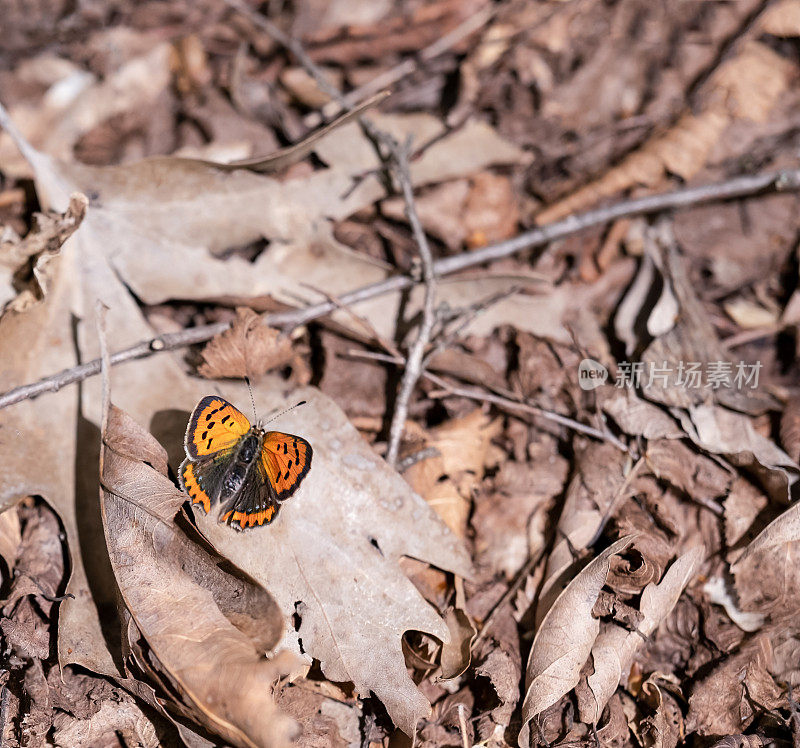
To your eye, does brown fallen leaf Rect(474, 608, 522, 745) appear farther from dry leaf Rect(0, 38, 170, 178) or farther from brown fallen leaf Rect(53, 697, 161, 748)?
dry leaf Rect(0, 38, 170, 178)

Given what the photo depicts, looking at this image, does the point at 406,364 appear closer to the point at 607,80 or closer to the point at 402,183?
the point at 402,183

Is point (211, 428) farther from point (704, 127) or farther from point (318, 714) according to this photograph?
point (704, 127)

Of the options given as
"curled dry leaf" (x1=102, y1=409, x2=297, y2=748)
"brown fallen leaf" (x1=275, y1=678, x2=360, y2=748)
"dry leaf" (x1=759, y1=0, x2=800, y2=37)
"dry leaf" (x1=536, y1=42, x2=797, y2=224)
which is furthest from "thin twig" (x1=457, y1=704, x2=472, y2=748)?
"dry leaf" (x1=759, y1=0, x2=800, y2=37)

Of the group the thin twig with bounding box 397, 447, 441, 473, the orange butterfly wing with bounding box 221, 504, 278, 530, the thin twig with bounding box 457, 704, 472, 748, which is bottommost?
the thin twig with bounding box 457, 704, 472, 748

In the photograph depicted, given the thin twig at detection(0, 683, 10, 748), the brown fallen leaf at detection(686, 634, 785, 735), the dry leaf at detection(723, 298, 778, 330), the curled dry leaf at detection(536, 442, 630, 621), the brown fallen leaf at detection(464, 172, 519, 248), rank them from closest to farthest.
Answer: the thin twig at detection(0, 683, 10, 748), the brown fallen leaf at detection(686, 634, 785, 735), the curled dry leaf at detection(536, 442, 630, 621), the dry leaf at detection(723, 298, 778, 330), the brown fallen leaf at detection(464, 172, 519, 248)

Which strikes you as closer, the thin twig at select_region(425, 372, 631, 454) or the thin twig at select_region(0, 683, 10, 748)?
the thin twig at select_region(0, 683, 10, 748)

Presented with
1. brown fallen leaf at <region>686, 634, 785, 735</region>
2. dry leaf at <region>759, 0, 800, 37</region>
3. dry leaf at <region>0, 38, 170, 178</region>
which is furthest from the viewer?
dry leaf at <region>759, 0, 800, 37</region>

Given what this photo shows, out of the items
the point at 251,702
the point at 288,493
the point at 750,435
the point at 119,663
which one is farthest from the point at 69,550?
the point at 750,435
